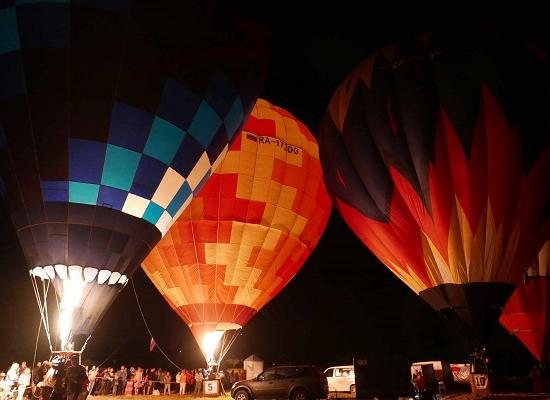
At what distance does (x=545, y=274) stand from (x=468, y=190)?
508 centimetres

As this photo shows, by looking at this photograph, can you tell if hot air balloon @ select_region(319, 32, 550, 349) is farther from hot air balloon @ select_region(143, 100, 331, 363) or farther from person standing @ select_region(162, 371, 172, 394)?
person standing @ select_region(162, 371, 172, 394)

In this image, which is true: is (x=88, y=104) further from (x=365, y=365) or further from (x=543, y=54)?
(x=543, y=54)

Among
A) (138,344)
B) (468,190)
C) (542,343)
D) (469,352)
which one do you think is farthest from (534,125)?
(138,344)

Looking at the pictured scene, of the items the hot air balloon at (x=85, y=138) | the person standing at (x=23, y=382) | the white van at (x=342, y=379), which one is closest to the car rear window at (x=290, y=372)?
the white van at (x=342, y=379)

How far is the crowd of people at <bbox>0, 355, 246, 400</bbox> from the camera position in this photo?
6641mm

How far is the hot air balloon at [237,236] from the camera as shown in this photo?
11867mm

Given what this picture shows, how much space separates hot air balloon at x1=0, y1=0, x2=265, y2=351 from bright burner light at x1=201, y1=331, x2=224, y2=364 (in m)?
4.60

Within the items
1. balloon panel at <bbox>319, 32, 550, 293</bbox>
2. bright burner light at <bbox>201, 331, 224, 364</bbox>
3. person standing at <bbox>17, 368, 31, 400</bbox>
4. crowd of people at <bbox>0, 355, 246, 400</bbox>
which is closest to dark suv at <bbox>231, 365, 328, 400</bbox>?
bright burner light at <bbox>201, 331, 224, 364</bbox>

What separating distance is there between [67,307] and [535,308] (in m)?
10.2

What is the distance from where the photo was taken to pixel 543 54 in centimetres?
920

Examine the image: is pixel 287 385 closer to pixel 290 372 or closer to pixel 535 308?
pixel 290 372

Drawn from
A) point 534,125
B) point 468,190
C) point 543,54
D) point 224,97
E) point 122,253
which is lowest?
point 122,253

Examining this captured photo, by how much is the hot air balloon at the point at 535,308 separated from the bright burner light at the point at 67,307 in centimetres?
959

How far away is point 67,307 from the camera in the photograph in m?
7.09
